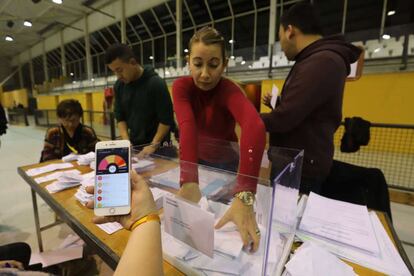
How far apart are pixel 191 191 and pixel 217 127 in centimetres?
36

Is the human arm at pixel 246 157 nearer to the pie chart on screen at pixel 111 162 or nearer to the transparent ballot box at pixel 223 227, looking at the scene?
the transparent ballot box at pixel 223 227

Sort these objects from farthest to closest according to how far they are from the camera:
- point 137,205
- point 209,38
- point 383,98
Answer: point 383,98, point 209,38, point 137,205

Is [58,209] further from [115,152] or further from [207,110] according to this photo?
[207,110]

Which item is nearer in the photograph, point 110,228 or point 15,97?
point 110,228

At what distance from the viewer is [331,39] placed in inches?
39.2

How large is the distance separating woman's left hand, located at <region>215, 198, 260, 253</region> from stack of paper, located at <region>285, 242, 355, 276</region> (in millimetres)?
101

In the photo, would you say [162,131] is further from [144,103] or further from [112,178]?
[112,178]

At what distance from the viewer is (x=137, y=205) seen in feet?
1.65

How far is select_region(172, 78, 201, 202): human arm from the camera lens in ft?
2.21

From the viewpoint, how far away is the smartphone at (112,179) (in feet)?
1.72

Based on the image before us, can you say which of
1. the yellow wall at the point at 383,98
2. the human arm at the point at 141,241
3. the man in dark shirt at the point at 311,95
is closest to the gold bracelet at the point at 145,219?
the human arm at the point at 141,241

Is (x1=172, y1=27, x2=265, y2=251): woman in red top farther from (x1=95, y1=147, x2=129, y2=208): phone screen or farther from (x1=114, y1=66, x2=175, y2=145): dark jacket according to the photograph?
(x1=114, y1=66, x2=175, y2=145): dark jacket

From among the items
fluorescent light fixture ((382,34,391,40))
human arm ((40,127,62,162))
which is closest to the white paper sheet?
human arm ((40,127,62,162))

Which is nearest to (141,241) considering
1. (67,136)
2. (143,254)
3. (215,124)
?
(143,254)
